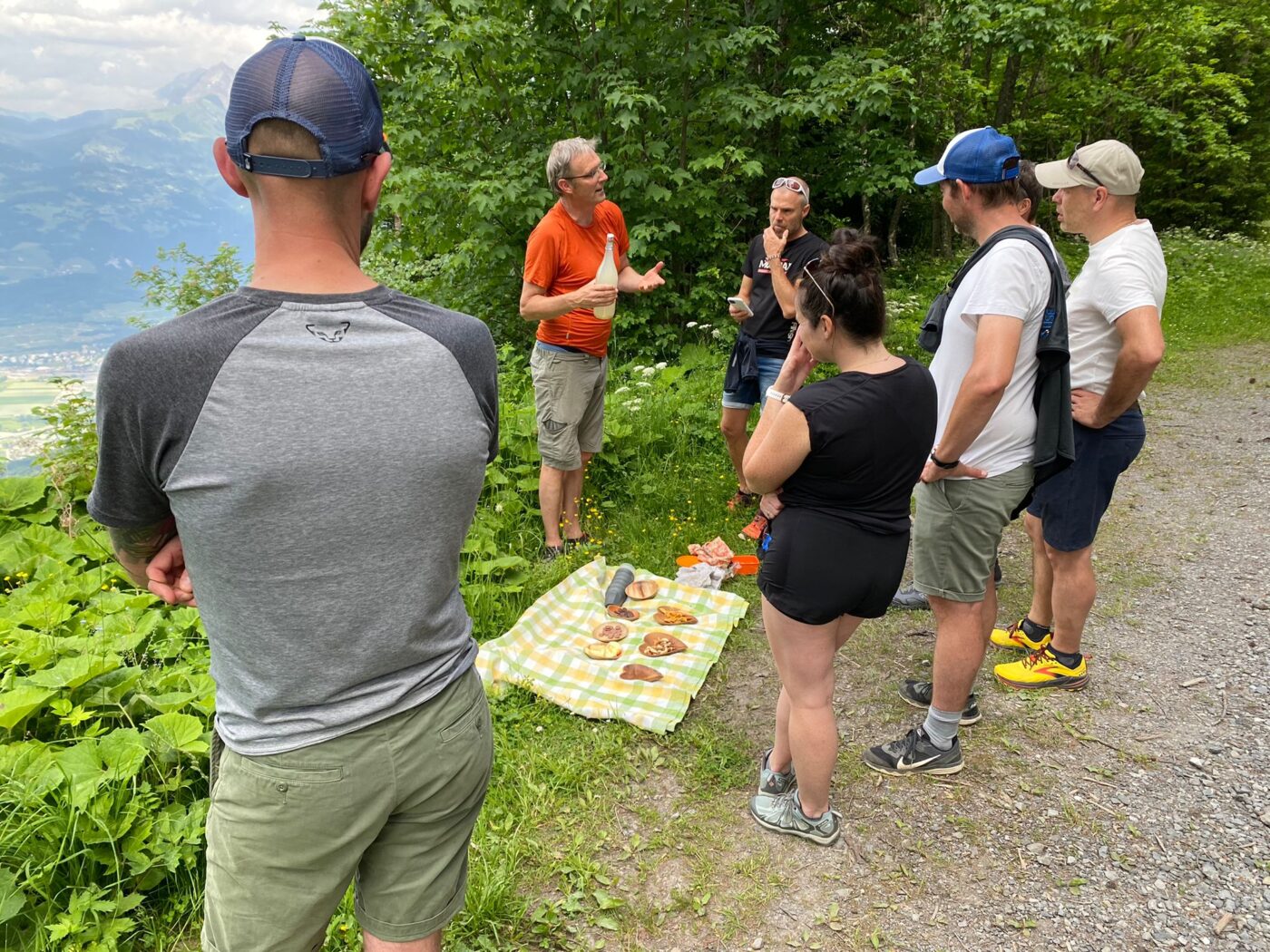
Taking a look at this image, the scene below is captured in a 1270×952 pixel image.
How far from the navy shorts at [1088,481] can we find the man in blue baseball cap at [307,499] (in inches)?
114

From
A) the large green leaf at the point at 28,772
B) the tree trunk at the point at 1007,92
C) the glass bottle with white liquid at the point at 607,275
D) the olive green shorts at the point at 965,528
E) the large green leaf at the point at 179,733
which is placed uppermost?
the tree trunk at the point at 1007,92

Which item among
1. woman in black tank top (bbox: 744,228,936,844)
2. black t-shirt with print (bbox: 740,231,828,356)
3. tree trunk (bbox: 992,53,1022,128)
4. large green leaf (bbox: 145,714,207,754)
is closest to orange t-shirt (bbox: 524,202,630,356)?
black t-shirt with print (bbox: 740,231,828,356)

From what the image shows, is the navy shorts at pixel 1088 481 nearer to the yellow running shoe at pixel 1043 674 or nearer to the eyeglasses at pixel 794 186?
the yellow running shoe at pixel 1043 674

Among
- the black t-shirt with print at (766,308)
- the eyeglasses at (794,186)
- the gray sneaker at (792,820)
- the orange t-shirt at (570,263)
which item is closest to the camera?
the gray sneaker at (792,820)

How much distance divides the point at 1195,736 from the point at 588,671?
2723 mm

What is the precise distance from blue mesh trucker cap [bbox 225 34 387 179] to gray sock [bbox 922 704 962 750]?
114 inches

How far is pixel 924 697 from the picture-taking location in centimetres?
348

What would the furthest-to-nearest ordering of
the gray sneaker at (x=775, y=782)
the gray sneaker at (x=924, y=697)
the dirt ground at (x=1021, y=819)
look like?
the gray sneaker at (x=924, y=697) < the gray sneaker at (x=775, y=782) < the dirt ground at (x=1021, y=819)

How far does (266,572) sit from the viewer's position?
1.10 meters

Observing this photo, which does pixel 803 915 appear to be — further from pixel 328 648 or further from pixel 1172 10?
pixel 1172 10

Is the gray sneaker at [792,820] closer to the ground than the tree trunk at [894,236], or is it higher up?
closer to the ground

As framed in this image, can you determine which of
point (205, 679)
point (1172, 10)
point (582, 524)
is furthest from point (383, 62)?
point (1172, 10)

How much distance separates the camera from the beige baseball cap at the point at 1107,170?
302 centimetres

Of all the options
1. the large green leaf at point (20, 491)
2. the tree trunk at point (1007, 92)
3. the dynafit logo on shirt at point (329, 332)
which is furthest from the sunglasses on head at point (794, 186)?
the tree trunk at point (1007, 92)
